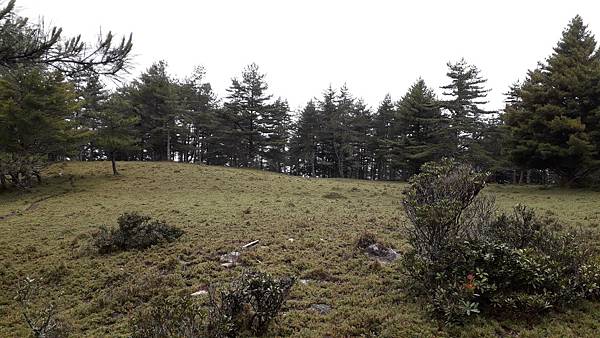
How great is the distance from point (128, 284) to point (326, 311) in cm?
390

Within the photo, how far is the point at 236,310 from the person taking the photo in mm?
5082

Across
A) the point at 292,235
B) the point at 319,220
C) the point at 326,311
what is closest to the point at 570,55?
the point at 319,220

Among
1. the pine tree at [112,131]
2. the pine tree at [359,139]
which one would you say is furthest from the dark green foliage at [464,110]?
the pine tree at [112,131]

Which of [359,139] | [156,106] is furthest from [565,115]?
[156,106]

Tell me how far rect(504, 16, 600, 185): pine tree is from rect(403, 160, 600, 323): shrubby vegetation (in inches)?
609

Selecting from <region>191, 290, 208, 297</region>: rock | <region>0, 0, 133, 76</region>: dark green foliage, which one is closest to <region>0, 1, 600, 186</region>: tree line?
<region>0, 0, 133, 76</region>: dark green foliage

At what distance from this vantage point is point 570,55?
72.1 ft

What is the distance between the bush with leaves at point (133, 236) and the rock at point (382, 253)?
5243 mm

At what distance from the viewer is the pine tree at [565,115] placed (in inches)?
759

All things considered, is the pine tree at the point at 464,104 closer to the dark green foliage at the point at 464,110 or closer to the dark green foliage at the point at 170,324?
the dark green foliage at the point at 464,110

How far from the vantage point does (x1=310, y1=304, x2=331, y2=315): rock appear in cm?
574

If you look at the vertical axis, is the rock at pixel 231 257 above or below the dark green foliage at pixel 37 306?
above

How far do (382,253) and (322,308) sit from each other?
111 inches

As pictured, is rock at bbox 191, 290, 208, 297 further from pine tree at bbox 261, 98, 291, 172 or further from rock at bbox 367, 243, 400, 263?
pine tree at bbox 261, 98, 291, 172
